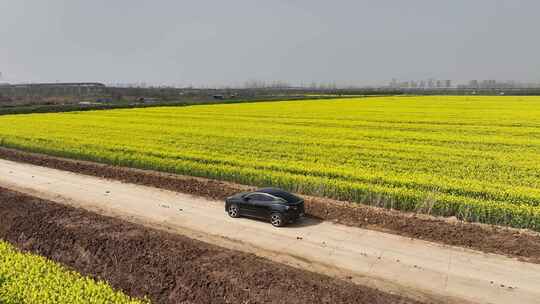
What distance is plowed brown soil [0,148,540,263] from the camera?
15.0m

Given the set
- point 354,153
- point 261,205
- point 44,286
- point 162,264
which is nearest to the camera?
point 44,286

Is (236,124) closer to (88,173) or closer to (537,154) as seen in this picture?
(88,173)

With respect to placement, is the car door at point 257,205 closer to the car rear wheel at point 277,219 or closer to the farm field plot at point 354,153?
the car rear wheel at point 277,219

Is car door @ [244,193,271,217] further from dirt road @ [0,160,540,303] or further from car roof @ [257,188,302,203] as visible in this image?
dirt road @ [0,160,540,303]

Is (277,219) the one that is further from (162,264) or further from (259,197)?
(162,264)

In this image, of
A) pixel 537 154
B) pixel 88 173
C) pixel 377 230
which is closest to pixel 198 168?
pixel 88 173

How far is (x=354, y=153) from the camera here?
29.9m

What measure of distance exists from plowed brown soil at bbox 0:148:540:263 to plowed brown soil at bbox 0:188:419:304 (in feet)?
17.3

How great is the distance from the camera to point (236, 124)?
48312mm

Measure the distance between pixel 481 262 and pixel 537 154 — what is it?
1903cm

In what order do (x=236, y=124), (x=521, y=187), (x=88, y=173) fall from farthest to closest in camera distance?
(x=236, y=124) < (x=88, y=173) < (x=521, y=187)

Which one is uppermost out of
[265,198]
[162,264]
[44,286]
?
[44,286]

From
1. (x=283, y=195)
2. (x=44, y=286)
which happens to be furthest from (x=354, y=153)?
(x=44, y=286)

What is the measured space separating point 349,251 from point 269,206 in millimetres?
4115
